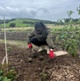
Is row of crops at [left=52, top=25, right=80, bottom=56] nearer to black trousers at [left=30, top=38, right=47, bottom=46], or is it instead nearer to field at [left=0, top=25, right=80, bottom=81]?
field at [left=0, top=25, right=80, bottom=81]

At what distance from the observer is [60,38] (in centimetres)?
895

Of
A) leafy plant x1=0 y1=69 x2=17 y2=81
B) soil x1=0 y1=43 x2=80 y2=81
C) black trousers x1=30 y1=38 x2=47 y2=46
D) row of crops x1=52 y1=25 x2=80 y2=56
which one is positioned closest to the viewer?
soil x1=0 y1=43 x2=80 y2=81

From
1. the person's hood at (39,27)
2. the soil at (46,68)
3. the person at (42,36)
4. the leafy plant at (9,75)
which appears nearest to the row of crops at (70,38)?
the soil at (46,68)

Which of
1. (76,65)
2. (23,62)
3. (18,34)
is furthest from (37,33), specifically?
(18,34)

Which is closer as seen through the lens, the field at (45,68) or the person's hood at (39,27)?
the field at (45,68)

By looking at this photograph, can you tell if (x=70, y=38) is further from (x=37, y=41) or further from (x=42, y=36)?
(x=42, y=36)

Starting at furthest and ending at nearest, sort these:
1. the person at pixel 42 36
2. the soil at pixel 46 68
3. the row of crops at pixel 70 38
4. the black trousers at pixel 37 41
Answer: the row of crops at pixel 70 38
the black trousers at pixel 37 41
the person at pixel 42 36
the soil at pixel 46 68

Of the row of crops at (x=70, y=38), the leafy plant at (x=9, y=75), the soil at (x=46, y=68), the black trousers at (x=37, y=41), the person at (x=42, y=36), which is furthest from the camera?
the row of crops at (x=70, y=38)

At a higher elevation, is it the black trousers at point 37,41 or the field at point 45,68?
the black trousers at point 37,41

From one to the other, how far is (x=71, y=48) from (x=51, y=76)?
2.25 meters

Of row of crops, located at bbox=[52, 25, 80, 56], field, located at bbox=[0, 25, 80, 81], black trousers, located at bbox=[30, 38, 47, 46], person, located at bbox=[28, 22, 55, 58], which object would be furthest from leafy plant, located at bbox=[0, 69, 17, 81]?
row of crops, located at bbox=[52, 25, 80, 56]

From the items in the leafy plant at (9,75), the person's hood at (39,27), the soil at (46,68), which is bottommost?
the leafy plant at (9,75)

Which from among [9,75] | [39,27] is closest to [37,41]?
[39,27]

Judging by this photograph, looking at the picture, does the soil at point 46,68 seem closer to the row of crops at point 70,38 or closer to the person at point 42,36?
the person at point 42,36
